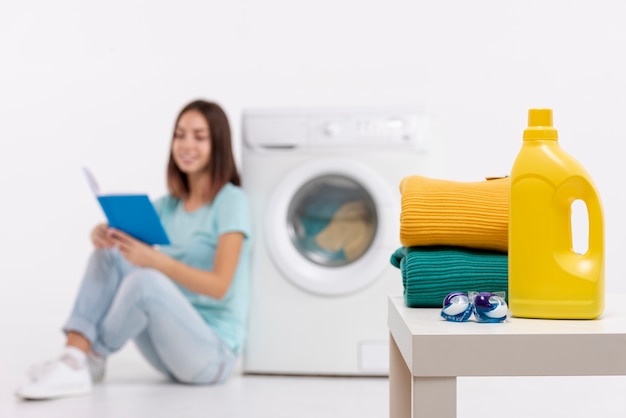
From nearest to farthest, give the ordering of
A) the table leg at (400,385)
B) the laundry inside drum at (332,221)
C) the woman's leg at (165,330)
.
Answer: the table leg at (400,385)
the woman's leg at (165,330)
the laundry inside drum at (332,221)

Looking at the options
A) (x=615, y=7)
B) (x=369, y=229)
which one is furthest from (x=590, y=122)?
(x=369, y=229)

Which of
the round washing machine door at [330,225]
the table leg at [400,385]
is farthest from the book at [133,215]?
the table leg at [400,385]

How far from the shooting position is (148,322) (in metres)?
2.55

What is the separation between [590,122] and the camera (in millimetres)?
3883

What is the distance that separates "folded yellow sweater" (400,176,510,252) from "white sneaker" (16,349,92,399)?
1.41 meters

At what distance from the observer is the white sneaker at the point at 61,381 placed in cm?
237

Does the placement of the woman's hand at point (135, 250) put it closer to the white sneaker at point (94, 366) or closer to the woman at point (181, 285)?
the woman at point (181, 285)

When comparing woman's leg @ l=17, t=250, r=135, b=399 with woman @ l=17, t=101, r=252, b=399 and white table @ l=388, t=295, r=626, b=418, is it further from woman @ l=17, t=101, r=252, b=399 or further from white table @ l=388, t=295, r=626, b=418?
→ white table @ l=388, t=295, r=626, b=418

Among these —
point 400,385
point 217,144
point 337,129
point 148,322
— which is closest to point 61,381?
point 148,322

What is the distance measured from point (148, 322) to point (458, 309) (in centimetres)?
161

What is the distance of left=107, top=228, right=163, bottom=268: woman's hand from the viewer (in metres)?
2.54

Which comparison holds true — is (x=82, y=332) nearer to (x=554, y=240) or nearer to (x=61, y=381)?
(x=61, y=381)

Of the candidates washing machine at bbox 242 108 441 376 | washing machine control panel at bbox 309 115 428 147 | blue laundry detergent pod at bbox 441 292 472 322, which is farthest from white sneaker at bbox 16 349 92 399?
blue laundry detergent pod at bbox 441 292 472 322

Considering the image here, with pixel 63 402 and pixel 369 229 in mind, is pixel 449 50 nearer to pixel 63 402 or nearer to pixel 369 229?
pixel 369 229
